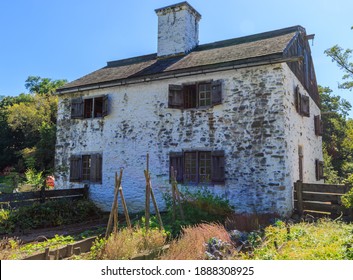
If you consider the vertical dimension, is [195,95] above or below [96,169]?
above

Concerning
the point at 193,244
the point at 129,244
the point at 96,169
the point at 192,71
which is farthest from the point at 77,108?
the point at 193,244

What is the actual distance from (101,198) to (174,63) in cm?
667

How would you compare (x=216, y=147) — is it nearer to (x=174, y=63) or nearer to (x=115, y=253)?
(x=174, y=63)

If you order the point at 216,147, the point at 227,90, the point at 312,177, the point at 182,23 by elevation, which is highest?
the point at 182,23

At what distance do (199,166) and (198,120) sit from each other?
174cm

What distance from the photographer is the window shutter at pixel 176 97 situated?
1188 cm

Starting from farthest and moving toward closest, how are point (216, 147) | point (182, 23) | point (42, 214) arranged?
1. point (182, 23)
2. point (216, 147)
3. point (42, 214)

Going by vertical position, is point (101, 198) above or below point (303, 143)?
below

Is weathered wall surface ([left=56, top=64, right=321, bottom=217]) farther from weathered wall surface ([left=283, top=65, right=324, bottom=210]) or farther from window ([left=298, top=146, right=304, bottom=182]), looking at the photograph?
window ([left=298, top=146, right=304, bottom=182])

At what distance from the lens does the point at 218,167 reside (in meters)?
10.9

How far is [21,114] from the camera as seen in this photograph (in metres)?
29.2

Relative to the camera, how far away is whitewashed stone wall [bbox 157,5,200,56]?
48.6 ft

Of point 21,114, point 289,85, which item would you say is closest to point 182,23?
A: point 289,85

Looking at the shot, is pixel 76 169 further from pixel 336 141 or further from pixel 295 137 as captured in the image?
pixel 336 141
